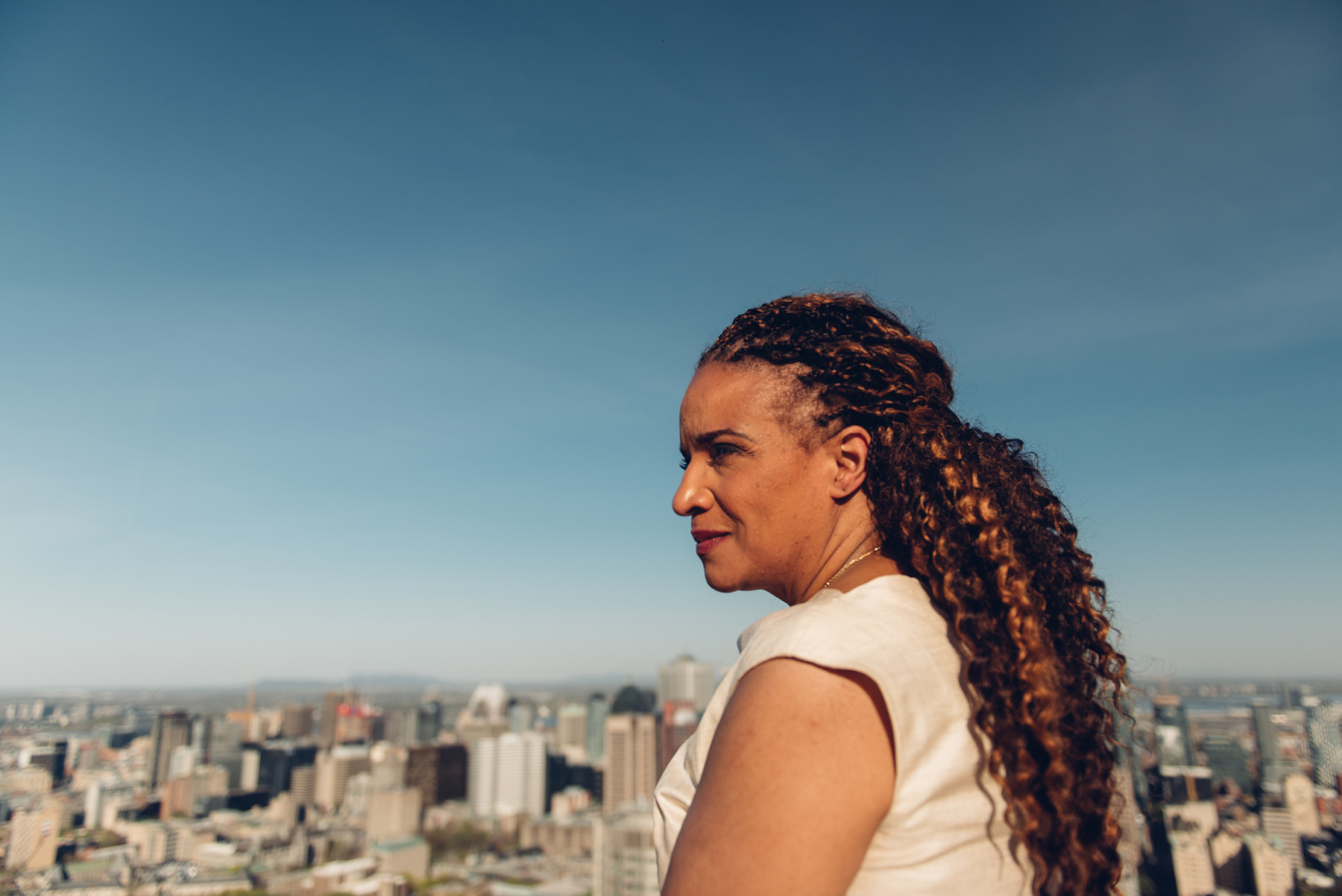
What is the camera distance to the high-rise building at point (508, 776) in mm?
26031

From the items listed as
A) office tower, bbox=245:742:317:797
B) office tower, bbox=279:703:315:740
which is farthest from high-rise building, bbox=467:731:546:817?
office tower, bbox=279:703:315:740

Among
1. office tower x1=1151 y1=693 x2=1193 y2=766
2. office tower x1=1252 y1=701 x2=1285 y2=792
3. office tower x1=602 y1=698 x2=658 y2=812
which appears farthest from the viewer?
office tower x1=602 y1=698 x2=658 y2=812

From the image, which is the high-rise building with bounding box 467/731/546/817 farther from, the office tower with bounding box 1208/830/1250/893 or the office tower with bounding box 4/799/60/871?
the office tower with bounding box 1208/830/1250/893

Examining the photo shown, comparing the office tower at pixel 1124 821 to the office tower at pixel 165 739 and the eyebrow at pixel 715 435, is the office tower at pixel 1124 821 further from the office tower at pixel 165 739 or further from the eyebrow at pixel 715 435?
the office tower at pixel 165 739

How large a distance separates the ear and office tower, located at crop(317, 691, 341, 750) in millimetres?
35106

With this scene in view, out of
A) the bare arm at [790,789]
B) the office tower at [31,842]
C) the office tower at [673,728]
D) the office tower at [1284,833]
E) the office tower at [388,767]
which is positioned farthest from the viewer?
the office tower at [388,767]

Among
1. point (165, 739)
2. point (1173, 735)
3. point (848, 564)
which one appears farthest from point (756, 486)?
point (165, 739)

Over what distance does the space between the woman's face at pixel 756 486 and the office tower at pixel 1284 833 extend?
642 inches

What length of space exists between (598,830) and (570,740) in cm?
1884

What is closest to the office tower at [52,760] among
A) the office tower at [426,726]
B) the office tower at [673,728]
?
the office tower at [426,726]

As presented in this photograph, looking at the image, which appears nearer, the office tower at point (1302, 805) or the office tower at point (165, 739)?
the office tower at point (1302, 805)

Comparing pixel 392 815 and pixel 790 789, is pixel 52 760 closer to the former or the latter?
pixel 392 815

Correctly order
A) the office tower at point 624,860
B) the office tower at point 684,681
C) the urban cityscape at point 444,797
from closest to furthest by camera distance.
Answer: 1. the urban cityscape at point 444,797
2. the office tower at point 624,860
3. the office tower at point 684,681

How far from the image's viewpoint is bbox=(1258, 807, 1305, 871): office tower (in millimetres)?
12047
